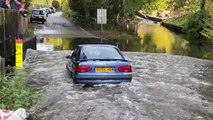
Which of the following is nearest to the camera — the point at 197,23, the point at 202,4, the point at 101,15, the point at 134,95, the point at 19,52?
the point at 134,95

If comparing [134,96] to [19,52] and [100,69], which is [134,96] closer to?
[100,69]

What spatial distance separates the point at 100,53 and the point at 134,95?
239 centimetres

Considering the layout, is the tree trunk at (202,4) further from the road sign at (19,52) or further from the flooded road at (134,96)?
the road sign at (19,52)

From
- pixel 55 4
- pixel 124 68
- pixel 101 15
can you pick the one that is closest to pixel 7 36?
pixel 124 68

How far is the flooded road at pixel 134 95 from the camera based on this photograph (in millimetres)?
11359

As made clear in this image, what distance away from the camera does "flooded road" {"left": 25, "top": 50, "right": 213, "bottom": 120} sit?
447 inches

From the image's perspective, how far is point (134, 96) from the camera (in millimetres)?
13961

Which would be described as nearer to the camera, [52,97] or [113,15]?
[52,97]

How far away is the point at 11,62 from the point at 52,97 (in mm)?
8884

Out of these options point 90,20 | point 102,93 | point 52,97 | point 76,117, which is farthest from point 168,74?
point 90,20

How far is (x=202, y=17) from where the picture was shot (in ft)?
166

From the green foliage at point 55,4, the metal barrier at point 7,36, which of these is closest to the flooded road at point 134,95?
the metal barrier at point 7,36

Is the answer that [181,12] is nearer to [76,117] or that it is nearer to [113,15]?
[113,15]

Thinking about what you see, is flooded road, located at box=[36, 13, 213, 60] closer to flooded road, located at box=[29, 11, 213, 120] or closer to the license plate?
flooded road, located at box=[29, 11, 213, 120]
